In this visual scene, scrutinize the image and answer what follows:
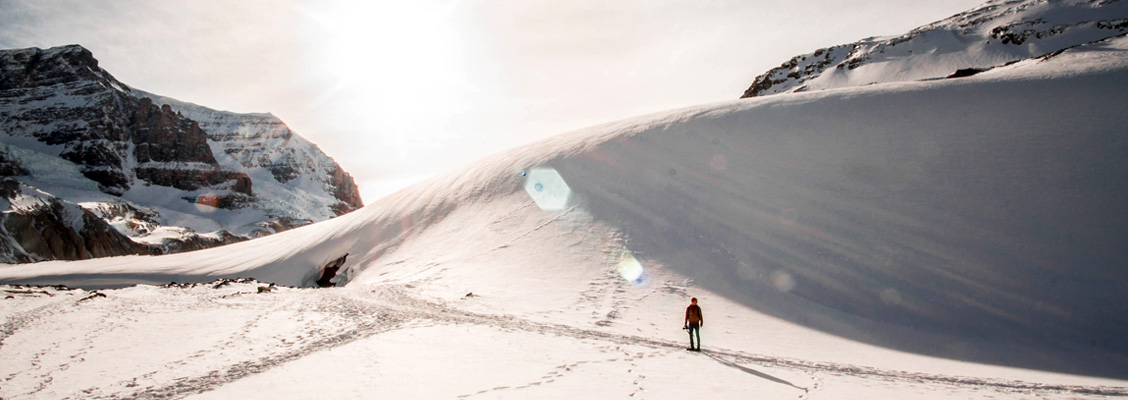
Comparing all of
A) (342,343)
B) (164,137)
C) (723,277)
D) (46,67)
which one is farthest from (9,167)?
(723,277)

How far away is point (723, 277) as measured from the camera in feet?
43.8

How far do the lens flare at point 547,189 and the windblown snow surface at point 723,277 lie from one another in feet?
0.57

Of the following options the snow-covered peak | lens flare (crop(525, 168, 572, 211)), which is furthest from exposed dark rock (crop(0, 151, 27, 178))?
lens flare (crop(525, 168, 572, 211))

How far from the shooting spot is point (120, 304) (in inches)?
517

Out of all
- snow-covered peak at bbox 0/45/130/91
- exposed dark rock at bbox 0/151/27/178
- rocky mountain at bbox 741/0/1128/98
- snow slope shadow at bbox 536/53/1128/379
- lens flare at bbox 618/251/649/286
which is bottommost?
lens flare at bbox 618/251/649/286

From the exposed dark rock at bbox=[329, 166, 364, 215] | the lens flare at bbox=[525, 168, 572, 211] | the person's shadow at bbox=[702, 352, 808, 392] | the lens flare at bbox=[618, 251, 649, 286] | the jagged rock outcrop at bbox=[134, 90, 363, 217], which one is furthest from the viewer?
the exposed dark rock at bbox=[329, 166, 364, 215]

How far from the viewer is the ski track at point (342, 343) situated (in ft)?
18.2

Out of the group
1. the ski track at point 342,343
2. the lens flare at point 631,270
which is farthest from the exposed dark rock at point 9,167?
the lens flare at point 631,270

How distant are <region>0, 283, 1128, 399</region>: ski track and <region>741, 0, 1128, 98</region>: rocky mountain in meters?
42.5

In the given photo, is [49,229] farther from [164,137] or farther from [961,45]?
[961,45]

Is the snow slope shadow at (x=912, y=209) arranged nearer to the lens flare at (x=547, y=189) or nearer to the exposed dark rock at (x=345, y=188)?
the lens flare at (x=547, y=189)

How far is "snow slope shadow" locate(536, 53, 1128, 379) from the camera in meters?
10.8

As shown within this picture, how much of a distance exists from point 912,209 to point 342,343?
1639cm

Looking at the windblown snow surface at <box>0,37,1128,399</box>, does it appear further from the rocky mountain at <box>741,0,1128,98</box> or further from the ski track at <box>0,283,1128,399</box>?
the rocky mountain at <box>741,0,1128,98</box>
